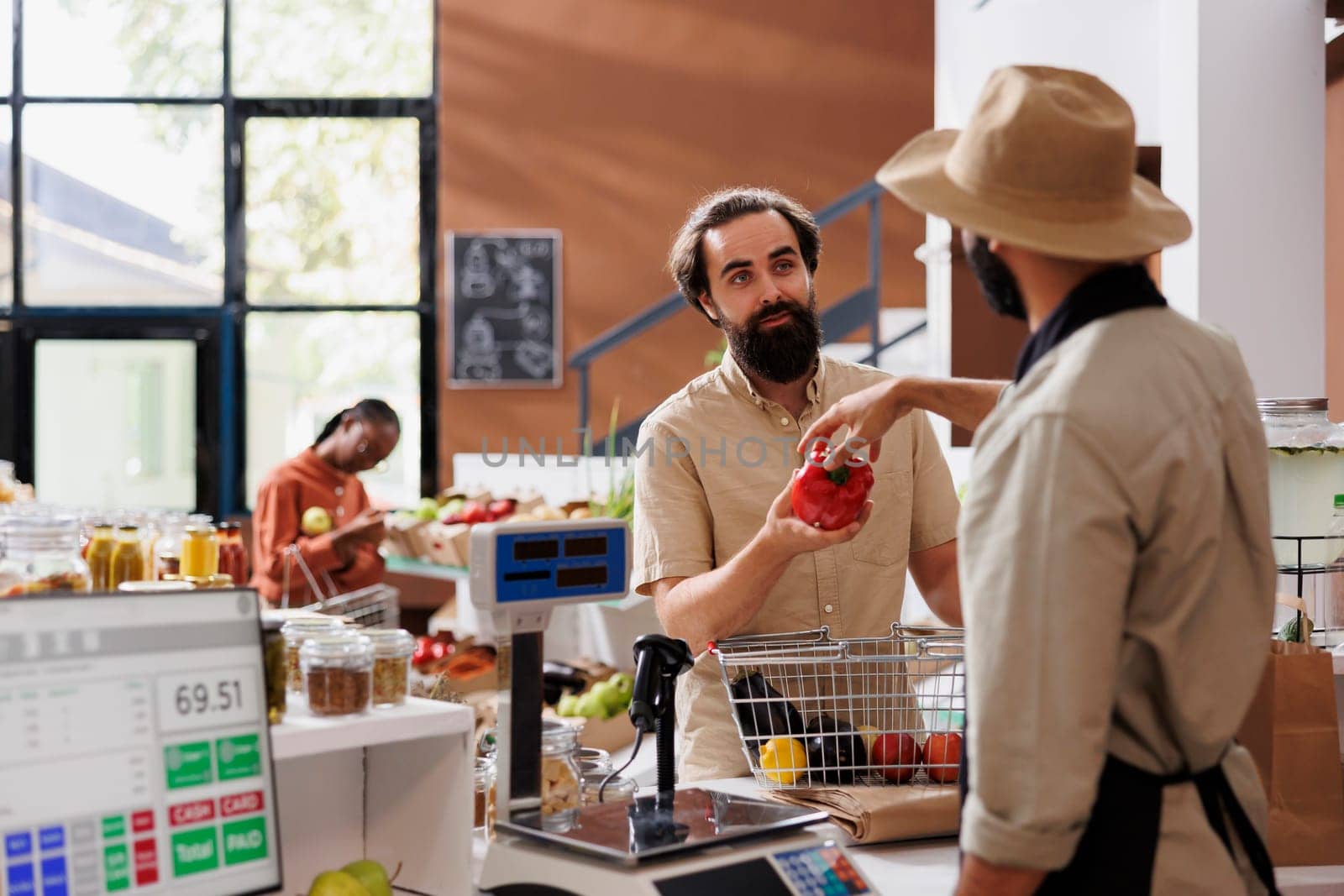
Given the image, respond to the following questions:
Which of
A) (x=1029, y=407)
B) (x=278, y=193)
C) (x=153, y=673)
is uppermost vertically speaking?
(x=278, y=193)

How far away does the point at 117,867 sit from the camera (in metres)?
1.19

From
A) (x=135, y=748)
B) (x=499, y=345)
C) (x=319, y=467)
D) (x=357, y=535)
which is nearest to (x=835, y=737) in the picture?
(x=135, y=748)

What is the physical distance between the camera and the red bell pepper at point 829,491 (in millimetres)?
1779

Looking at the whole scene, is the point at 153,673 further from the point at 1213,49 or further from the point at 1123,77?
the point at 1123,77

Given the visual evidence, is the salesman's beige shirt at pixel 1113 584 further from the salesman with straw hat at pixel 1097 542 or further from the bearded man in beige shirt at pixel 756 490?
the bearded man in beige shirt at pixel 756 490

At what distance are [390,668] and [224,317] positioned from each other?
6160 mm

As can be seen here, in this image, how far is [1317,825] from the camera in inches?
67.6

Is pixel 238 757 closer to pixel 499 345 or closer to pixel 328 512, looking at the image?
pixel 328 512

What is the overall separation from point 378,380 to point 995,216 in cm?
638

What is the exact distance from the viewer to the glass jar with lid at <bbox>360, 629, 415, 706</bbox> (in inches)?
57.9

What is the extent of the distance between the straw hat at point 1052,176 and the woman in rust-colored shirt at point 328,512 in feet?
11.1

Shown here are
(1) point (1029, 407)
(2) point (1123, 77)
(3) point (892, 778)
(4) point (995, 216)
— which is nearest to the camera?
(1) point (1029, 407)

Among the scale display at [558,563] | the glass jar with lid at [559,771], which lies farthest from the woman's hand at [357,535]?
the scale display at [558,563]

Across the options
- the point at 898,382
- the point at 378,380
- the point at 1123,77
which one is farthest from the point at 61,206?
the point at 898,382
